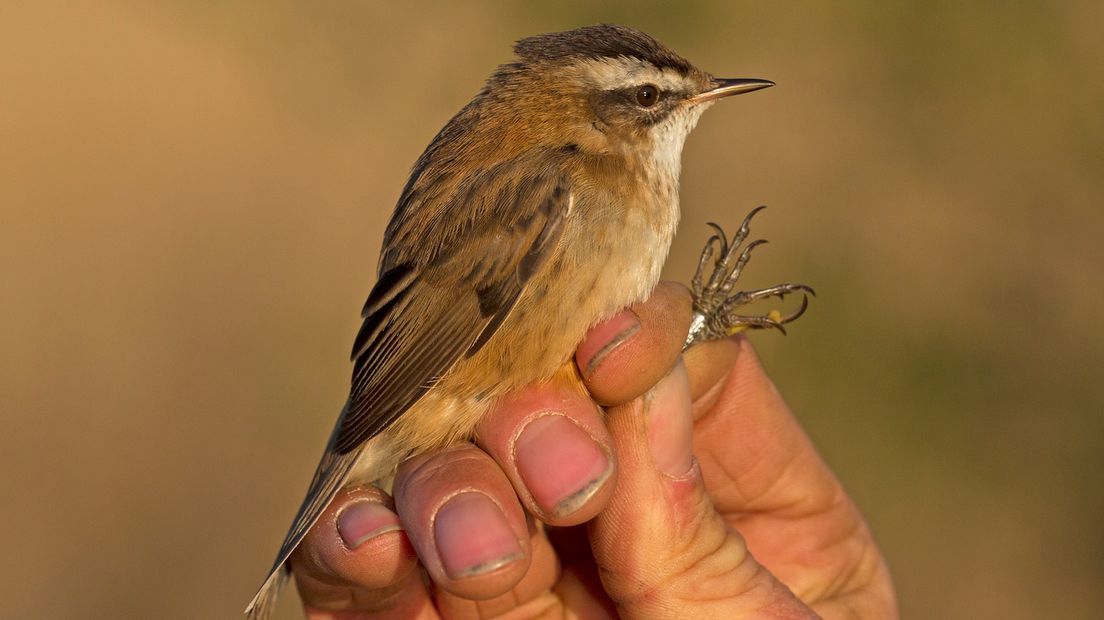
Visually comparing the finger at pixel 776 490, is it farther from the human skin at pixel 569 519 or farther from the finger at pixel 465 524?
the finger at pixel 465 524

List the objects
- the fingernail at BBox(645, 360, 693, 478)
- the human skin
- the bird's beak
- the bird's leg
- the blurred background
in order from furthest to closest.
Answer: the blurred background < the bird's leg < the bird's beak < the fingernail at BBox(645, 360, 693, 478) < the human skin

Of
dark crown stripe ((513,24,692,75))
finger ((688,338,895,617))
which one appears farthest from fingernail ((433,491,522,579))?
dark crown stripe ((513,24,692,75))

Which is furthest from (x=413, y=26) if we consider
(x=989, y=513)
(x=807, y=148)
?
(x=989, y=513)

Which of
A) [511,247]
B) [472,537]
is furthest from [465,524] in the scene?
[511,247]

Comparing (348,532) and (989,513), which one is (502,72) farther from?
(989,513)

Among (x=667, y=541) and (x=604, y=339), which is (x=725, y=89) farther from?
(x=667, y=541)

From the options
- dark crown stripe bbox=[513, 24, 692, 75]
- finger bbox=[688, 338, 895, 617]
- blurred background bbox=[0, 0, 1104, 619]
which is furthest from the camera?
blurred background bbox=[0, 0, 1104, 619]

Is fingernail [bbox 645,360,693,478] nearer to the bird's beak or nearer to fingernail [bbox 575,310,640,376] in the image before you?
fingernail [bbox 575,310,640,376]
